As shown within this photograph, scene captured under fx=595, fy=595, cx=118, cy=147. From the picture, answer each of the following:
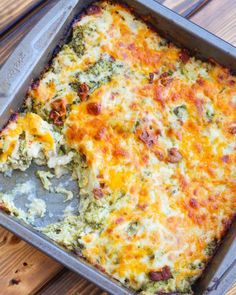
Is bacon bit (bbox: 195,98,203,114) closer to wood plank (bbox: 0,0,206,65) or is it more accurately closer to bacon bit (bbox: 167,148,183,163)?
bacon bit (bbox: 167,148,183,163)

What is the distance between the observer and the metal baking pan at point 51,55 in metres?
2.33

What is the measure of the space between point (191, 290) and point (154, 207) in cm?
38

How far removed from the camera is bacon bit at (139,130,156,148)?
2570 millimetres

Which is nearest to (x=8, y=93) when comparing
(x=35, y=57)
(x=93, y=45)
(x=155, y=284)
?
(x=35, y=57)

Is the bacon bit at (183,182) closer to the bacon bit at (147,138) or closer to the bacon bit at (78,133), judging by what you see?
the bacon bit at (147,138)

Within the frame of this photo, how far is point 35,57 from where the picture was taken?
8.30ft

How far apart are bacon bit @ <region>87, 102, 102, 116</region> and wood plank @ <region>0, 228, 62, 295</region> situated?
664 millimetres

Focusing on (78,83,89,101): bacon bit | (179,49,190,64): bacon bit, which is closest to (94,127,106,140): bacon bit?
(78,83,89,101): bacon bit

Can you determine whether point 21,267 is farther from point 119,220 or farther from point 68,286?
point 119,220

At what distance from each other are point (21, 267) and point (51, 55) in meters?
0.95

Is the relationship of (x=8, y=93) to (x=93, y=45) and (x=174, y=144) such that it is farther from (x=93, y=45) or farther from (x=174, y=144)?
(x=174, y=144)

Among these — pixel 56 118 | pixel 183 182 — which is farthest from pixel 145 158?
pixel 56 118

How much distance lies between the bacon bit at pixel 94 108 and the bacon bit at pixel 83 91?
0.14ft

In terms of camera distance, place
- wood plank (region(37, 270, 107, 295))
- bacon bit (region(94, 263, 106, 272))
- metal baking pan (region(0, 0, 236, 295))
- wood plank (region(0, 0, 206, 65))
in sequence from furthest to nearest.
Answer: wood plank (region(0, 0, 206, 65)) < wood plank (region(37, 270, 107, 295)) < bacon bit (region(94, 263, 106, 272)) < metal baking pan (region(0, 0, 236, 295))
